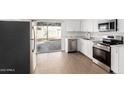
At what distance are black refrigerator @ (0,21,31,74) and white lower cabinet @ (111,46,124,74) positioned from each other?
6.60ft

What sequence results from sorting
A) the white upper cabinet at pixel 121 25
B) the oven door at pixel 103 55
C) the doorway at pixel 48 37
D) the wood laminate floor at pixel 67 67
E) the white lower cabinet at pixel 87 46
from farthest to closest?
1. the doorway at pixel 48 37
2. the white lower cabinet at pixel 87 46
3. the wood laminate floor at pixel 67 67
4. the oven door at pixel 103 55
5. the white upper cabinet at pixel 121 25

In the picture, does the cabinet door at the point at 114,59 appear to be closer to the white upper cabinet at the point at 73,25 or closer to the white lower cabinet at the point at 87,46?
the white lower cabinet at the point at 87,46

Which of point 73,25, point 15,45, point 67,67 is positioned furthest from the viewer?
point 73,25

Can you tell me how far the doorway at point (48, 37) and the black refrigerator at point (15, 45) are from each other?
3260 mm

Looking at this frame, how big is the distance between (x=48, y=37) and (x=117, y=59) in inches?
174

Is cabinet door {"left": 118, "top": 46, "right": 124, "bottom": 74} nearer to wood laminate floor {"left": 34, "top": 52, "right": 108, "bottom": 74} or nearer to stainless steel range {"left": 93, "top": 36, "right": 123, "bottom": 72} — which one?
stainless steel range {"left": 93, "top": 36, "right": 123, "bottom": 72}

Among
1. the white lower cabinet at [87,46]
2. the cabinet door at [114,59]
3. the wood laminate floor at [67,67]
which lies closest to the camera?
the cabinet door at [114,59]

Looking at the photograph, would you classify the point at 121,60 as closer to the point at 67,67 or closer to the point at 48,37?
the point at 67,67

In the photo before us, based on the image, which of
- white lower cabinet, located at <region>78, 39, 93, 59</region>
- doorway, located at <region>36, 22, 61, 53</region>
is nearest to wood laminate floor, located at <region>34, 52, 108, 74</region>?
white lower cabinet, located at <region>78, 39, 93, 59</region>

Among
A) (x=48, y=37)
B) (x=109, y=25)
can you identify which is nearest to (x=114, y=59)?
(x=109, y=25)

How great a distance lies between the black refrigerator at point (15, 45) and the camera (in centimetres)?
Answer: 280

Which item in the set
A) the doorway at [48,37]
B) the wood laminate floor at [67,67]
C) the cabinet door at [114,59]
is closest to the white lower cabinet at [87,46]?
the wood laminate floor at [67,67]

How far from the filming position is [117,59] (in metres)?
2.84
